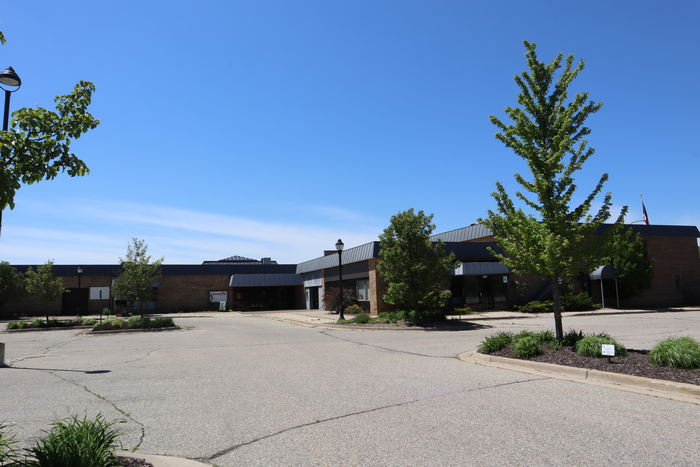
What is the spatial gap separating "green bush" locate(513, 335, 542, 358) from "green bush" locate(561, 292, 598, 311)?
24655mm

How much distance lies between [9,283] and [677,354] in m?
48.1

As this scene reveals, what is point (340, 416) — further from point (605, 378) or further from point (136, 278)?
point (136, 278)

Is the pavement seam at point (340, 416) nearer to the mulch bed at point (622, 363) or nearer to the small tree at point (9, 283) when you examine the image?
the mulch bed at point (622, 363)

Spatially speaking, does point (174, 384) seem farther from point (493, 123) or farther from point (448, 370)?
point (493, 123)

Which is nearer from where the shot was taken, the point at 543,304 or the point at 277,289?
the point at 543,304

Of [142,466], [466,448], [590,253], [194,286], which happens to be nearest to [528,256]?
[590,253]

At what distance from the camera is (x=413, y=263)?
2297 centimetres

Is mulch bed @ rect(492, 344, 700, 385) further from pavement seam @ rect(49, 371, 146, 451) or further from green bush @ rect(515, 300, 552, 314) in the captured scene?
green bush @ rect(515, 300, 552, 314)

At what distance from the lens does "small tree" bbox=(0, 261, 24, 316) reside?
133 ft

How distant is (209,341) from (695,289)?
4066 centimetres

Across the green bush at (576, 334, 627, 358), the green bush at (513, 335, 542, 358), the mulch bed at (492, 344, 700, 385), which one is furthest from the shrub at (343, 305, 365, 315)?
the green bush at (576, 334, 627, 358)

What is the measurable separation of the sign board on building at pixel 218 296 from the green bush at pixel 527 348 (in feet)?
138

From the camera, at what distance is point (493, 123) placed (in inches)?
497

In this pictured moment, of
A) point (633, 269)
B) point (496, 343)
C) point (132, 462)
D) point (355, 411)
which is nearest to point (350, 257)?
point (633, 269)
